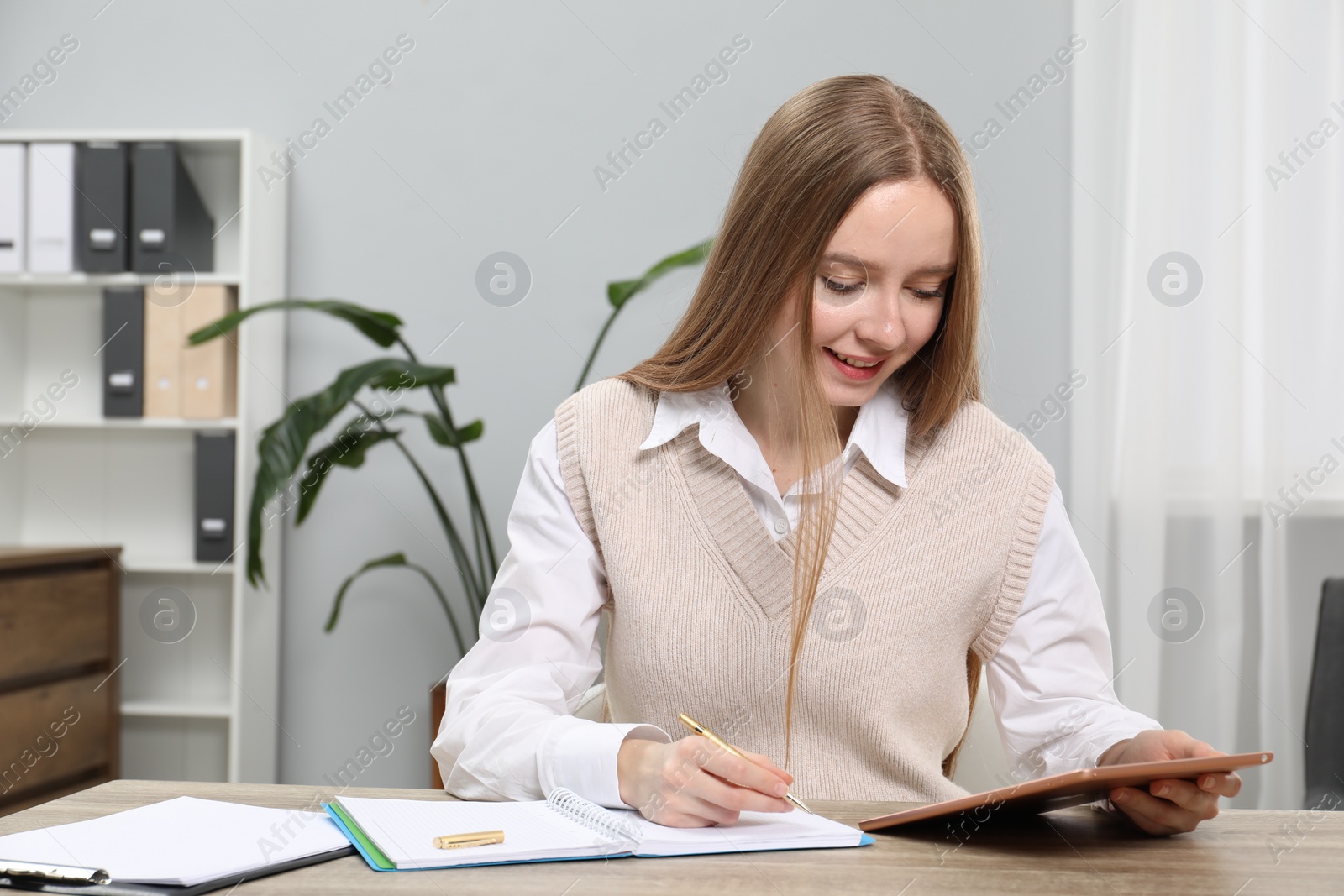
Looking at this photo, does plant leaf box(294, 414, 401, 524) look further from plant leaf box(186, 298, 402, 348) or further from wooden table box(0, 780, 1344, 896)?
Result: wooden table box(0, 780, 1344, 896)

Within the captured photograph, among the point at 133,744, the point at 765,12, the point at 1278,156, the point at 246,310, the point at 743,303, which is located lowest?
the point at 133,744

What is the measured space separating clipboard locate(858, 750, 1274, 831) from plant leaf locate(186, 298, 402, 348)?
1.79 metres

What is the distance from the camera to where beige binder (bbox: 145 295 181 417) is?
2670 mm

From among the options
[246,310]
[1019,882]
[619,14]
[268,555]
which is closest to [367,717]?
[268,555]

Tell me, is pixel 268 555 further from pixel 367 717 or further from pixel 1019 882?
pixel 1019 882

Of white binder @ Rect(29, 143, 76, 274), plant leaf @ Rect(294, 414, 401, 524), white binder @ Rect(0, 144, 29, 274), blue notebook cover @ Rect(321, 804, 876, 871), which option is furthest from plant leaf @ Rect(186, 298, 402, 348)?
blue notebook cover @ Rect(321, 804, 876, 871)

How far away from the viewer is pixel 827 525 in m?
1.21

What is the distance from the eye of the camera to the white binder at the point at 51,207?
2.64 metres

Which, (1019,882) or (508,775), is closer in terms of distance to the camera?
(1019,882)

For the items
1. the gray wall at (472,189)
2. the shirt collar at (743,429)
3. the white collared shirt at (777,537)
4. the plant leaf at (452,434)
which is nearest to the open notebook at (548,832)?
the white collared shirt at (777,537)

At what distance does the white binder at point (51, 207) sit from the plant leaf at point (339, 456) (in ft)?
2.94

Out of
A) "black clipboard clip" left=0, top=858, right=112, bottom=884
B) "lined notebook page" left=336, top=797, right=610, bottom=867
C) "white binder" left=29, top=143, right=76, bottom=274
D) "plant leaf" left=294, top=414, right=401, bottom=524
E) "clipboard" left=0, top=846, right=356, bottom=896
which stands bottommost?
"lined notebook page" left=336, top=797, right=610, bottom=867

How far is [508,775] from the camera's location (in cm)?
95

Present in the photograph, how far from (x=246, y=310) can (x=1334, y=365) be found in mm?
2350
